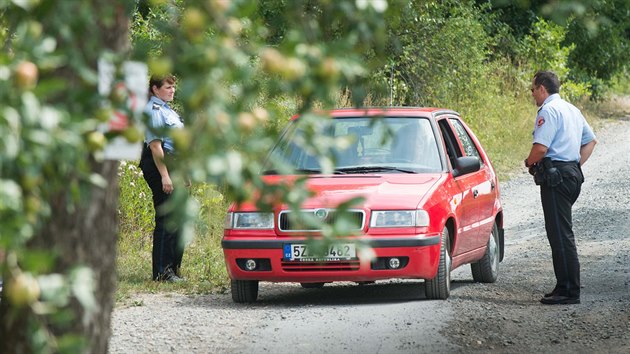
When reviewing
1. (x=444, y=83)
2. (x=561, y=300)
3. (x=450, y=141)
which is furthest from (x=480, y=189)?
(x=444, y=83)

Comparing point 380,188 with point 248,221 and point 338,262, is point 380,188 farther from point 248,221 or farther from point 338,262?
point 248,221

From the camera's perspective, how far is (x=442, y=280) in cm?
1054

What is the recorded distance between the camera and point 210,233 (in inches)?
570

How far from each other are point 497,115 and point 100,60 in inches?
973

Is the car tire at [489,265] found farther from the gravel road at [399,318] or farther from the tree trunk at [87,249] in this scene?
the tree trunk at [87,249]

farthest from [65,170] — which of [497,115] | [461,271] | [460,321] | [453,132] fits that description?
[497,115]

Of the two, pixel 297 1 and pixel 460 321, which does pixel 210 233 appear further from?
pixel 297 1

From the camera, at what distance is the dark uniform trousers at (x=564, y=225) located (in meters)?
10.9

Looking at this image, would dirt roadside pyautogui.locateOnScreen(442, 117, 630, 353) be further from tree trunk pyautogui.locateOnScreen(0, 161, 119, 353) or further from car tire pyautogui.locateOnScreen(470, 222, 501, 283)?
tree trunk pyautogui.locateOnScreen(0, 161, 119, 353)

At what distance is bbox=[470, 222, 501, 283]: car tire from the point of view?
1220cm

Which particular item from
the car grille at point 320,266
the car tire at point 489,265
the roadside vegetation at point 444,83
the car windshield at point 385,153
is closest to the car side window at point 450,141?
the car windshield at point 385,153

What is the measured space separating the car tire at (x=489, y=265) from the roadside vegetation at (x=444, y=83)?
1.86 meters

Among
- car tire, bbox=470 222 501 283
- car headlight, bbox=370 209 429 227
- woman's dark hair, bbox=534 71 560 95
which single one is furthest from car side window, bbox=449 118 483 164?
car headlight, bbox=370 209 429 227

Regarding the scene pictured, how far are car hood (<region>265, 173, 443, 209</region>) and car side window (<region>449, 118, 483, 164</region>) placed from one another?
134 centimetres
